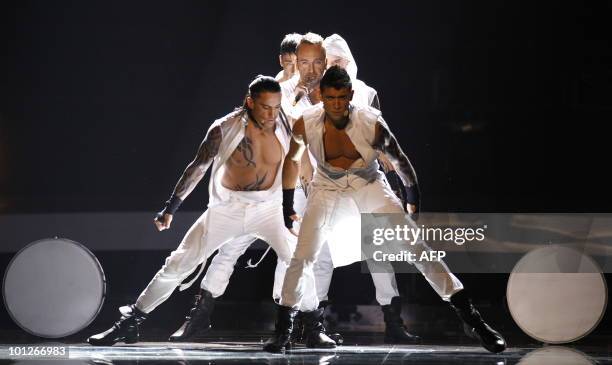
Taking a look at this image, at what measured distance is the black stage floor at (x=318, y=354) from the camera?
4369 mm

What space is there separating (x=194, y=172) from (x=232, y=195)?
0.74 ft

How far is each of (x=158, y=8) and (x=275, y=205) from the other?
148 cm

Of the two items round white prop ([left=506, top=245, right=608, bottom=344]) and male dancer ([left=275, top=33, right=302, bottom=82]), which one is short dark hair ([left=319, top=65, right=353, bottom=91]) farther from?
round white prop ([left=506, top=245, right=608, bottom=344])

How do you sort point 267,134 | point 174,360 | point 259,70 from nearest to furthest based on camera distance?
point 174,360
point 267,134
point 259,70

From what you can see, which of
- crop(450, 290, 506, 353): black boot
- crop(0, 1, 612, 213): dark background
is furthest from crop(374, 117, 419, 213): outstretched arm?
crop(0, 1, 612, 213): dark background

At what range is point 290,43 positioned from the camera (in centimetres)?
523

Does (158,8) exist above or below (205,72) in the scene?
above

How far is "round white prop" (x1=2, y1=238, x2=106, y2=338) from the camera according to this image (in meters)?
5.16

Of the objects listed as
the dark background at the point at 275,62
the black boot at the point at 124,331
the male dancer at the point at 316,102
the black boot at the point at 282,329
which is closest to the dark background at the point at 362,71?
the dark background at the point at 275,62

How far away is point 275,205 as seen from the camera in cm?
490

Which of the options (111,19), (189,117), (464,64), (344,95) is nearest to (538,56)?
(464,64)

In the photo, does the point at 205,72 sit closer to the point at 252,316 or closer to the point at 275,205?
the point at 275,205

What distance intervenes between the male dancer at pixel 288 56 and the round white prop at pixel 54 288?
4.62 feet

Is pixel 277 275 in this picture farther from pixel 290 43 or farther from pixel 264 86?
pixel 290 43
